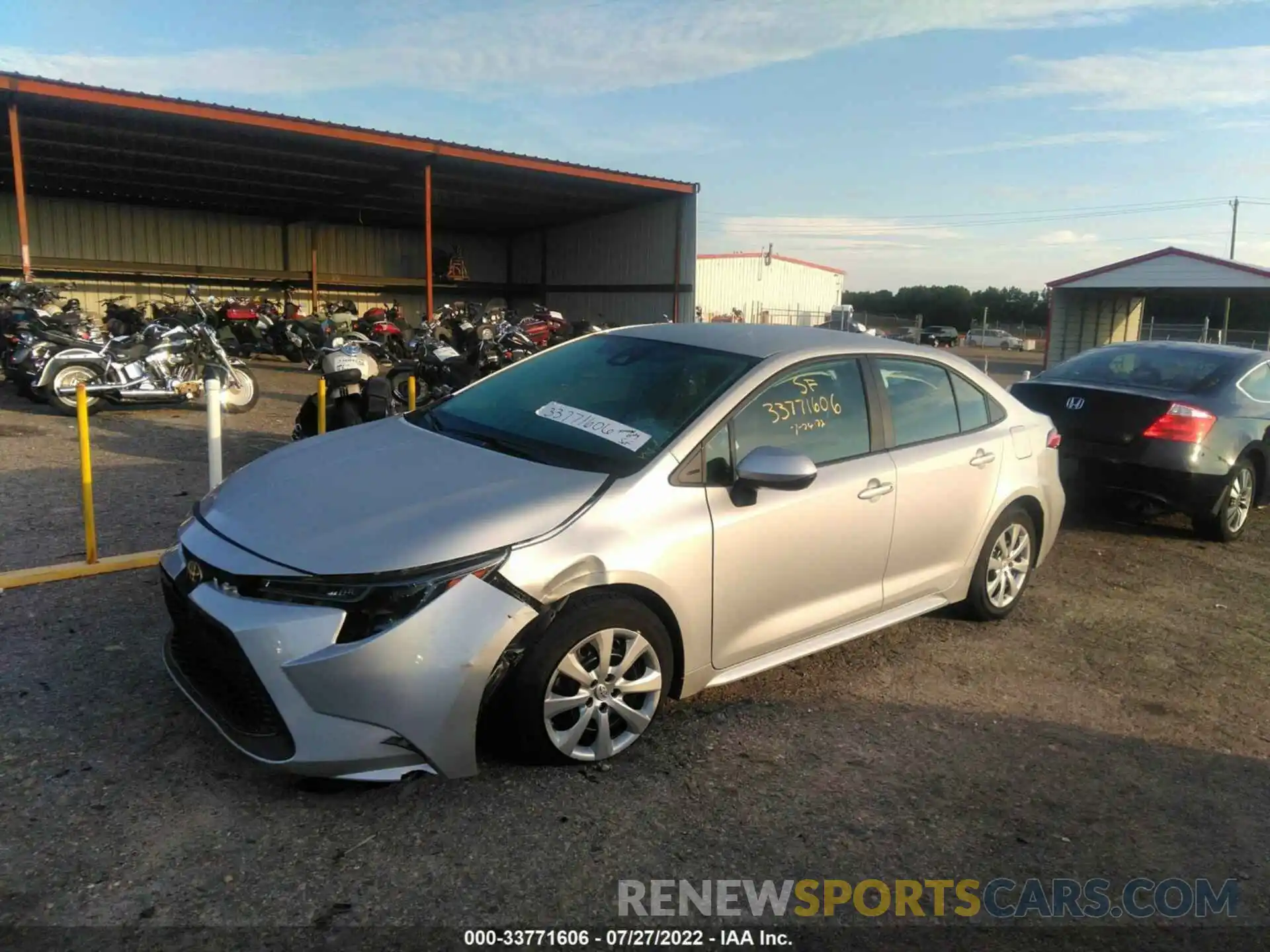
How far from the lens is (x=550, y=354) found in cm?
457

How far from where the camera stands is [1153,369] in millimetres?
7215

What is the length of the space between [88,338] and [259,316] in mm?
6664

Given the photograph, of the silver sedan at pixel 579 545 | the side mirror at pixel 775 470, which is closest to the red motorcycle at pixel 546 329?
the silver sedan at pixel 579 545

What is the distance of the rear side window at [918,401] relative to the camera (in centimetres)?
434

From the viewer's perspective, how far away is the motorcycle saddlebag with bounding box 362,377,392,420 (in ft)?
22.6

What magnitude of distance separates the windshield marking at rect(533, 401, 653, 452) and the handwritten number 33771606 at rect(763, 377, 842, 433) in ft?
1.91

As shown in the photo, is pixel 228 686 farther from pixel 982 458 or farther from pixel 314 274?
pixel 314 274

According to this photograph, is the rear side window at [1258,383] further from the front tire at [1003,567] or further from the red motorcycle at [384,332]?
the red motorcycle at [384,332]

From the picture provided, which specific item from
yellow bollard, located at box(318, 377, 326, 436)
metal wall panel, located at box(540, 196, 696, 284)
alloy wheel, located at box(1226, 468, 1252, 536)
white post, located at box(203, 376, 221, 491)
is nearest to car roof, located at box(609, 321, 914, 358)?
white post, located at box(203, 376, 221, 491)

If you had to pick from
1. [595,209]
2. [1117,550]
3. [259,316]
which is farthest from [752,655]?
[595,209]

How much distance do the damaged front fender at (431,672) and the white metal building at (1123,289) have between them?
25548 millimetres

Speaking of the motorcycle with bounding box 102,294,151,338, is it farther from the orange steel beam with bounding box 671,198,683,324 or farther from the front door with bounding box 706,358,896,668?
the front door with bounding box 706,358,896,668

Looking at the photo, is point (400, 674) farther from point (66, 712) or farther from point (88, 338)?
point (88, 338)

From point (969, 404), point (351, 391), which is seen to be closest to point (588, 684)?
point (969, 404)
